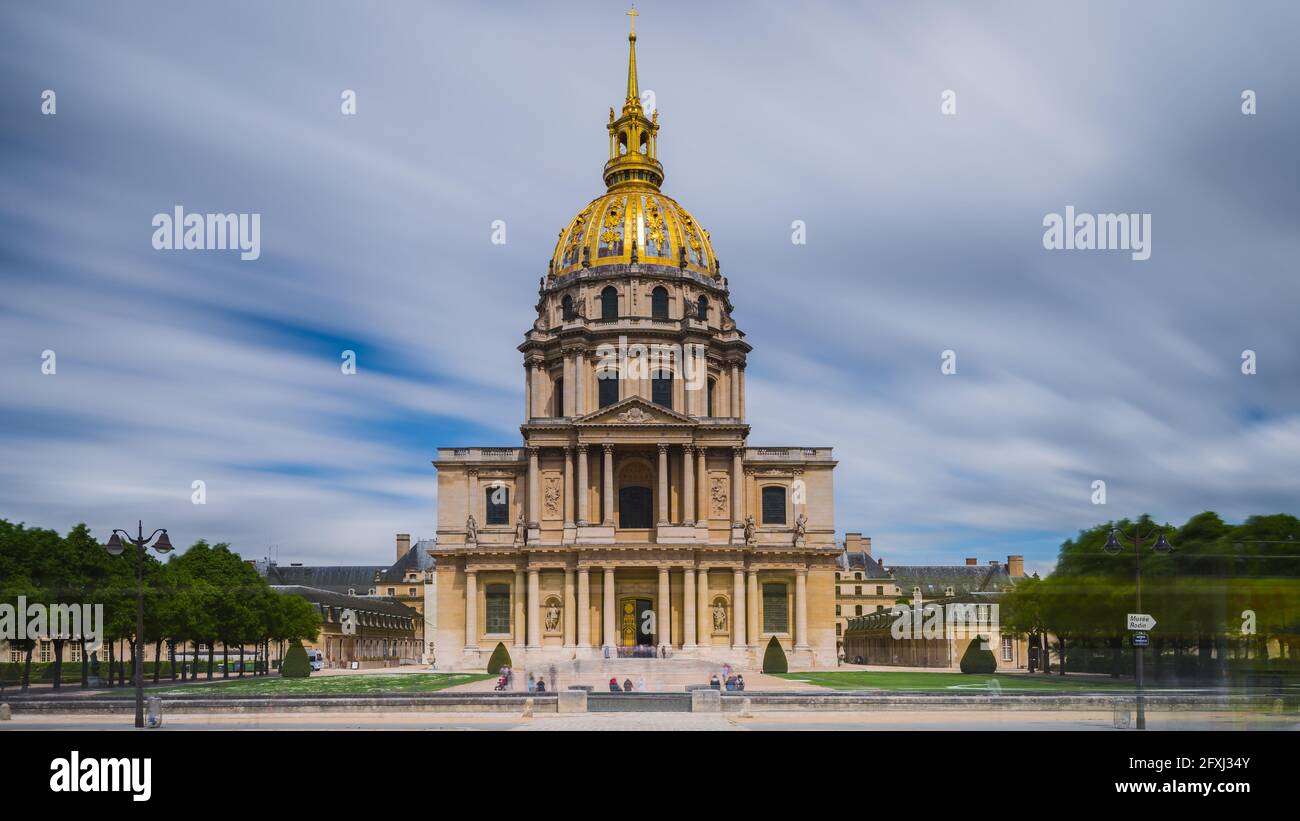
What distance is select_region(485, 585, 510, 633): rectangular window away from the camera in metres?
79.4

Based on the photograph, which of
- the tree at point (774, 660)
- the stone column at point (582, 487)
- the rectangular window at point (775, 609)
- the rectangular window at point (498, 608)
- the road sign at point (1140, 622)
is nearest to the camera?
the road sign at point (1140, 622)

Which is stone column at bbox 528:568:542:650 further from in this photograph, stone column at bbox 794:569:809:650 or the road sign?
the road sign

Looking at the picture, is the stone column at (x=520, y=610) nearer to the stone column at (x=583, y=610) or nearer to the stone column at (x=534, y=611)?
the stone column at (x=534, y=611)

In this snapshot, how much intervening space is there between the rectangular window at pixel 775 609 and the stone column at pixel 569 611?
12.9 metres

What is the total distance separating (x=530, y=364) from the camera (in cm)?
9069

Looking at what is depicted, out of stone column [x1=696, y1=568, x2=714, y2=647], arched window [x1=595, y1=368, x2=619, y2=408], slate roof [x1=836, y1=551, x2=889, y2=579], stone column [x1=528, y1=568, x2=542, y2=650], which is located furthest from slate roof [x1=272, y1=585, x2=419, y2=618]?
slate roof [x1=836, y1=551, x2=889, y2=579]

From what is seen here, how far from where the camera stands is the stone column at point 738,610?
76938mm

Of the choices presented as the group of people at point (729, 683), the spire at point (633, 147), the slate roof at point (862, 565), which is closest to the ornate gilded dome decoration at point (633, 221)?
the spire at point (633, 147)

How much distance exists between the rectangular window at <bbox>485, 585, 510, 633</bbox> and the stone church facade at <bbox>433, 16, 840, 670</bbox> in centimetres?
9

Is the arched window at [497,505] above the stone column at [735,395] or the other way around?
the other way around

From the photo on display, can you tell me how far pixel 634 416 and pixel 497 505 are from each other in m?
11.6
